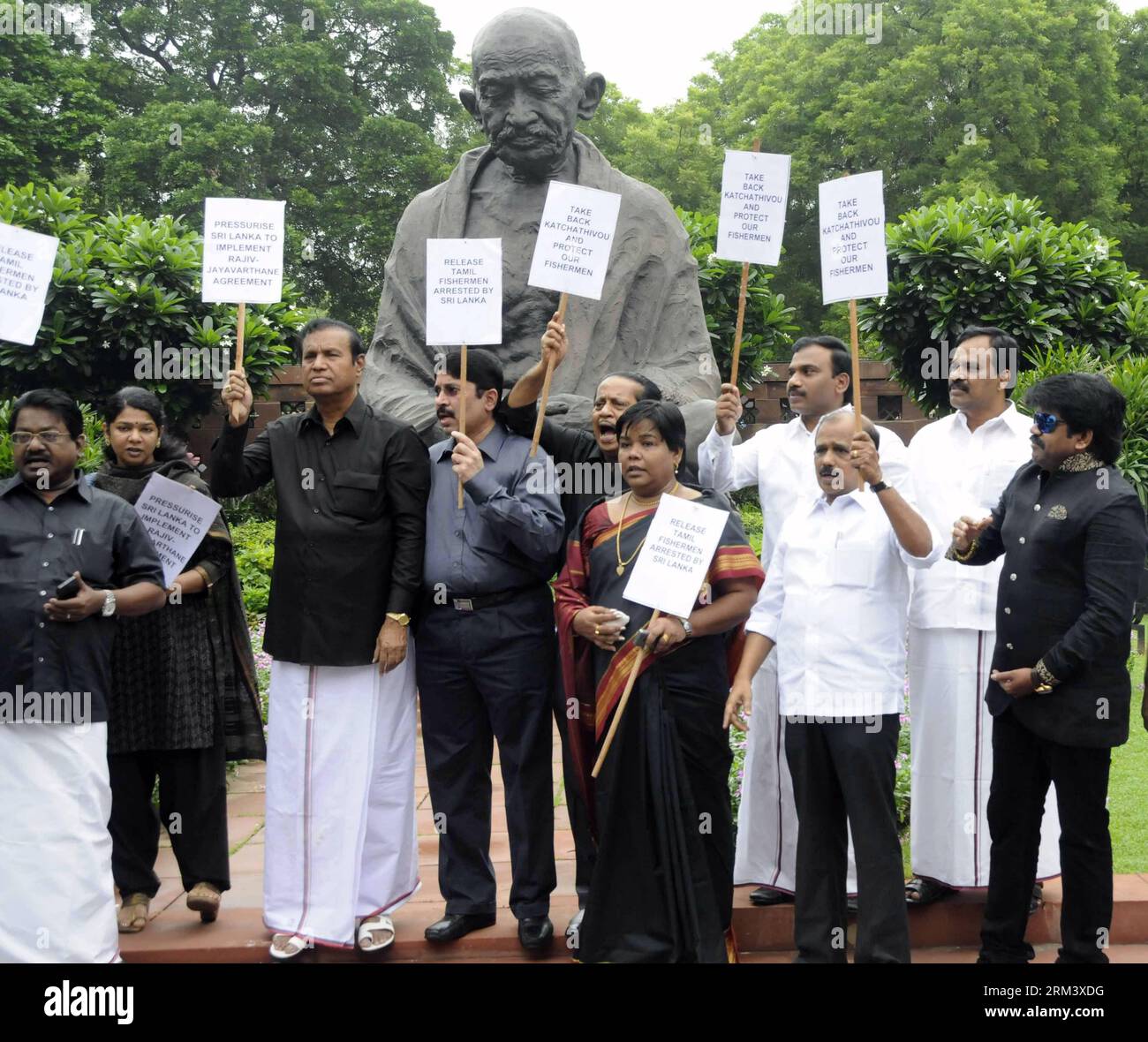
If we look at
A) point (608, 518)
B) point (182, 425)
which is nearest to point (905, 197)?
point (182, 425)

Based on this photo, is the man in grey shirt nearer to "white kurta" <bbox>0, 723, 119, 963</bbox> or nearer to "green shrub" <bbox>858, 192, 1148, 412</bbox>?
"white kurta" <bbox>0, 723, 119, 963</bbox>

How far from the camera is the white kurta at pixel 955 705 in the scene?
4.46m

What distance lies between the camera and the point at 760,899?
446 cm

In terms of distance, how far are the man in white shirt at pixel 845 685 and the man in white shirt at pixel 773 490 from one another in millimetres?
420

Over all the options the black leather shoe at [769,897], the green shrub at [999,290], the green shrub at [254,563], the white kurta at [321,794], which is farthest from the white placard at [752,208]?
the green shrub at [254,563]

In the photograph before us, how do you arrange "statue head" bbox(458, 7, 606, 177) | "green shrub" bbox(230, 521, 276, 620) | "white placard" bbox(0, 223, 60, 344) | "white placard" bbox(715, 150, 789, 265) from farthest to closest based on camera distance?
"green shrub" bbox(230, 521, 276, 620)
"statue head" bbox(458, 7, 606, 177)
"white placard" bbox(715, 150, 789, 265)
"white placard" bbox(0, 223, 60, 344)

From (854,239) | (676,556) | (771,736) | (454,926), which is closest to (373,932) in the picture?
(454,926)

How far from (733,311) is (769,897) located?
6.19 metres

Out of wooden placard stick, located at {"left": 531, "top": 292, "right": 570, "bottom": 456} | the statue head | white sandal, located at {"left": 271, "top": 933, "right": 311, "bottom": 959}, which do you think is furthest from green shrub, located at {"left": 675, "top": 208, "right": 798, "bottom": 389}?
white sandal, located at {"left": 271, "top": 933, "right": 311, "bottom": 959}

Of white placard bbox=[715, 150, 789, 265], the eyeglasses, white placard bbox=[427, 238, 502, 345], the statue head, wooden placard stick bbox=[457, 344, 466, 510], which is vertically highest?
the statue head

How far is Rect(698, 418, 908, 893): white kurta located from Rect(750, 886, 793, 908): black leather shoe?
0.09 ft

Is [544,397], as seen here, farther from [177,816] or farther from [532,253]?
[177,816]

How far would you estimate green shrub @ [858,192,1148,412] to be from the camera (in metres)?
8.55

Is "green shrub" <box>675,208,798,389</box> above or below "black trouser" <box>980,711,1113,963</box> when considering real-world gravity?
above
